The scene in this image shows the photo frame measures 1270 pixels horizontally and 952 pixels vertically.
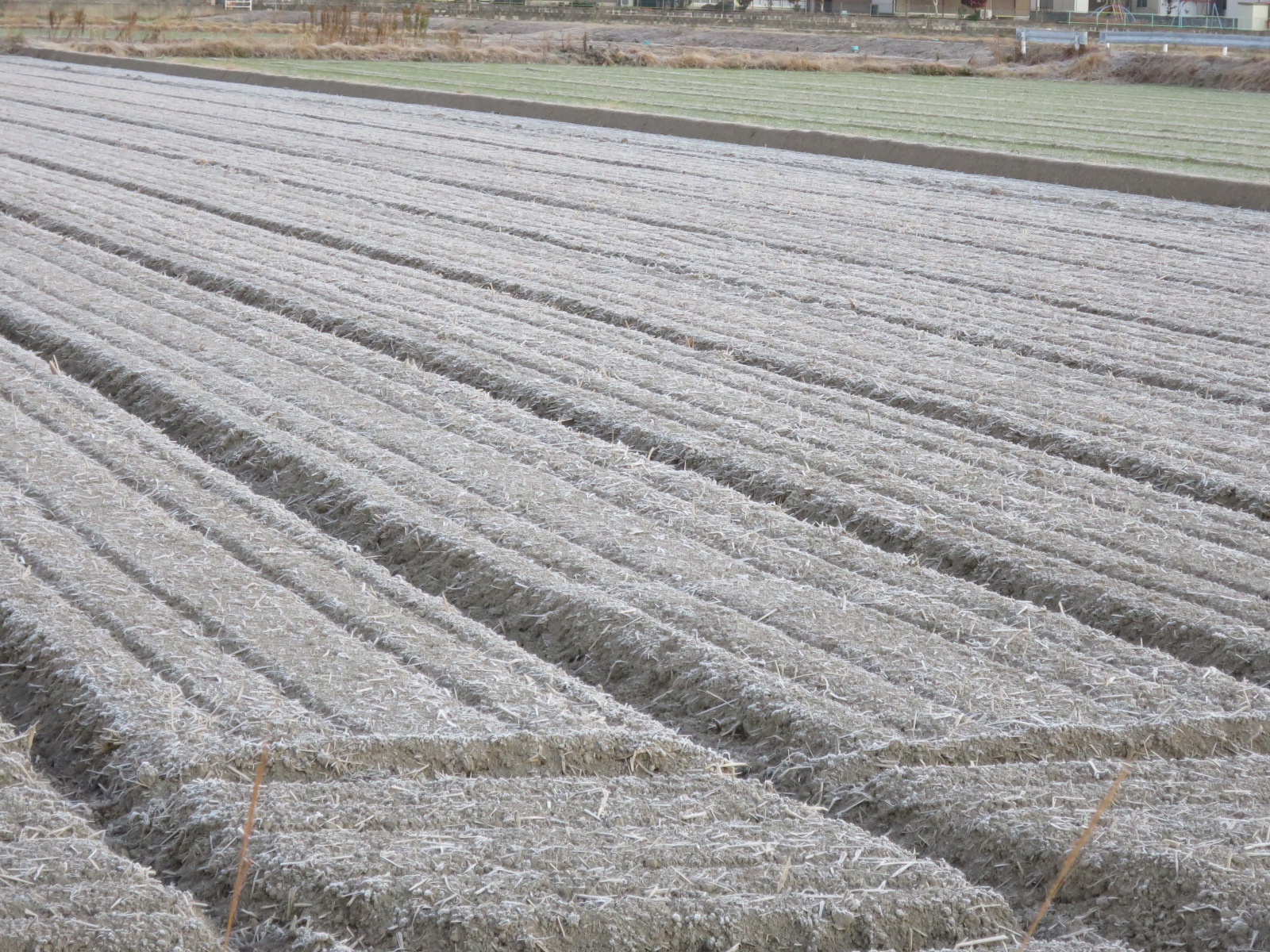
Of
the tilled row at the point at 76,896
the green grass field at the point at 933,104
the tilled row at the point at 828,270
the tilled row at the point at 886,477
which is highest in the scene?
the green grass field at the point at 933,104

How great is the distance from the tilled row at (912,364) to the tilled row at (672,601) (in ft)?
4.60

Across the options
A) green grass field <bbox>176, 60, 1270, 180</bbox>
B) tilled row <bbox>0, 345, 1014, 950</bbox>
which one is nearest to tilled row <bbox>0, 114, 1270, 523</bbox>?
tilled row <bbox>0, 345, 1014, 950</bbox>

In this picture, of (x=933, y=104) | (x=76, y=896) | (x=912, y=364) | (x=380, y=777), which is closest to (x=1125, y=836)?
(x=380, y=777)

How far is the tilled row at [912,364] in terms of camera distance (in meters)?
5.58

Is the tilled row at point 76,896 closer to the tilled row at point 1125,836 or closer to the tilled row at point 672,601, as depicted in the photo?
the tilled row at point 672,601

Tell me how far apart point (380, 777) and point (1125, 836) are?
5.10 ft

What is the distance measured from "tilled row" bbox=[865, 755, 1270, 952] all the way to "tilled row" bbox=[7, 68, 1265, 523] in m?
2.06

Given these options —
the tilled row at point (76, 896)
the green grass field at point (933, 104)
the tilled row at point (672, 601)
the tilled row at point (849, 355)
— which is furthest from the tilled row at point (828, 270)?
the green grass field at point (933, 104)

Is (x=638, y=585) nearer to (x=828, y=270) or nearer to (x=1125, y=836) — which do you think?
(x=1125, y=836)

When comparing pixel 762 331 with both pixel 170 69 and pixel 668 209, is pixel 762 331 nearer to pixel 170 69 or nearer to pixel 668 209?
pixel 668 209

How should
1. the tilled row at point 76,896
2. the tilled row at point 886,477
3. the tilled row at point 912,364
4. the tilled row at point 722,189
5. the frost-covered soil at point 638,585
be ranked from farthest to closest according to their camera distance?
the tilled row at point 722,189 < the tilled row at point 912,364 < the tilled row at point 886,477 < the frost-covered soil at point 638,585 < the tilled row at point 76,896

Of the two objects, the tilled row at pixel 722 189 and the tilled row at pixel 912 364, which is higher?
the tilled row at pixel 722 189

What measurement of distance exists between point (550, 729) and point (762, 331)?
408cm

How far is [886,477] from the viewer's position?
5230mm
